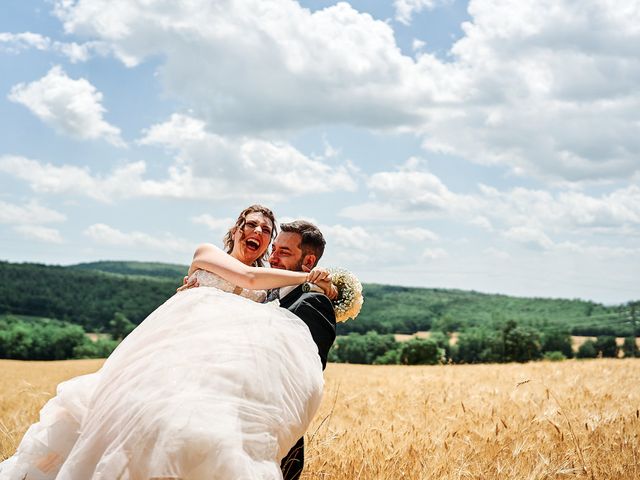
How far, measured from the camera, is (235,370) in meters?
3.43

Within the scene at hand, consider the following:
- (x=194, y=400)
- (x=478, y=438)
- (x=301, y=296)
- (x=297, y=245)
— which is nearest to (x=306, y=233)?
(x=297, y=245)

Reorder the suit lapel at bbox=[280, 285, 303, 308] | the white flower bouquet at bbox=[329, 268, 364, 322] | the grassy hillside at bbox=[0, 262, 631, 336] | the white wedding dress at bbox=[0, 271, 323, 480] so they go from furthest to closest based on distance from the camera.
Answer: the grassy hillside at bbox=[0, 262, 631, 336] → the white flower bouquet at bbox=[329, 268, 364, 322] → the suit lapel at bbox=[280, 285, 303, 308] → the white wedding dress at bbox=[0, 271, 323, 480]

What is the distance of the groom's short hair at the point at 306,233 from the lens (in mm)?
4805

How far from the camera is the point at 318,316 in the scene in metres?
4.30

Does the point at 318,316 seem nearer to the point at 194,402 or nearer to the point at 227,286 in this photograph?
the point at 227,286

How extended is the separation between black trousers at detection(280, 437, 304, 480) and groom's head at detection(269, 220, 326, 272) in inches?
51.7

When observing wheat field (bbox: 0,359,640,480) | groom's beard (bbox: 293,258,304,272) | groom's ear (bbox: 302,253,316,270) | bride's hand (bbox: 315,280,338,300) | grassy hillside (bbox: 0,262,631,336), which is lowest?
grassy hillside (bbox: 0,262,631,336)

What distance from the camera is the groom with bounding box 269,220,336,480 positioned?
429 cm

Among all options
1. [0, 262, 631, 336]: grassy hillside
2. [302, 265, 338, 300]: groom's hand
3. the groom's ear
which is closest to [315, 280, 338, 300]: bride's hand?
[302, 265, 338, 300]: groom's hand

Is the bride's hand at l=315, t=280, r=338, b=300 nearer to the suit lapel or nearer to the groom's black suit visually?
the groom's black suit

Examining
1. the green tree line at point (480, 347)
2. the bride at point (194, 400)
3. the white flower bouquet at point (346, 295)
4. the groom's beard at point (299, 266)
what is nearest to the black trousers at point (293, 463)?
the bride at point (194, 400)

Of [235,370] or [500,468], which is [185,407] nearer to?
[235,370]

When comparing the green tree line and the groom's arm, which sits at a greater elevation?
the groom's arm

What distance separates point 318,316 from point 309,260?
67cm
